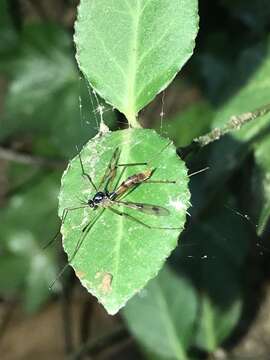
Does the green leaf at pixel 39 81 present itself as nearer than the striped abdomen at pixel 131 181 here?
No

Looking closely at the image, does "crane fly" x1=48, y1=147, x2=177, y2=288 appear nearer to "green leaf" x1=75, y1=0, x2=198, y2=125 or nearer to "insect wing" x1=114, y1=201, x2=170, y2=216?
"insect wing" x1=114, y1=201, x2=170, y2=216

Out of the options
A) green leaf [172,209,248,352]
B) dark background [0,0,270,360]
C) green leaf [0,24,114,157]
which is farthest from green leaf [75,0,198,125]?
green leaf [0,24,114,157]

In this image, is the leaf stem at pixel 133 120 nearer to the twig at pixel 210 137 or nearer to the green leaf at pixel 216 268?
the twig at pixel 210 137

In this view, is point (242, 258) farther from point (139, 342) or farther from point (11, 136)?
point (11, 136)

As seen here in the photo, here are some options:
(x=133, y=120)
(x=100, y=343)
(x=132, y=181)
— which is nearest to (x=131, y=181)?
(x=132, y=181)

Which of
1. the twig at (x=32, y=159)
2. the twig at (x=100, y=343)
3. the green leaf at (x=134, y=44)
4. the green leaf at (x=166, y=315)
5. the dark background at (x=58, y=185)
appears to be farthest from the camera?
the twig at (x=32, y=159)

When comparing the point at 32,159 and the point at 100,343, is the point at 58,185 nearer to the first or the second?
the point at 32,159

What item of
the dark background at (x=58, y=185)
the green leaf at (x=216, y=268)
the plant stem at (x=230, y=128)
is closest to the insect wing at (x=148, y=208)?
the plant stem at (x=230, y=128)
